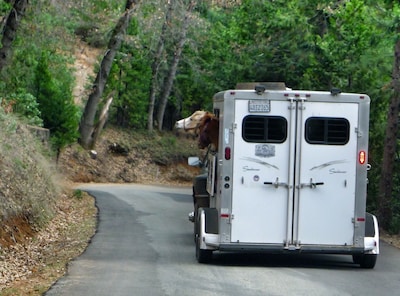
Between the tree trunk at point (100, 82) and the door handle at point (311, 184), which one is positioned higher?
the tree trunk at point (100, 82)

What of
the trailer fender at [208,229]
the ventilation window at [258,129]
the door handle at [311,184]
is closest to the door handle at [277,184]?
the door handle at [311,184]

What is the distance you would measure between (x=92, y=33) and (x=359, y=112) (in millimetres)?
27558

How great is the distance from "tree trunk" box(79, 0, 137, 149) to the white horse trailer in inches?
785

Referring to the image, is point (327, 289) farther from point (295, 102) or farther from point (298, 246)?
point (295, 102)

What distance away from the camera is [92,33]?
39.7 meters

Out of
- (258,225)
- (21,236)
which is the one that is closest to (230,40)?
(21,236)

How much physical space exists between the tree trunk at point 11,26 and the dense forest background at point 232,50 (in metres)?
0.03

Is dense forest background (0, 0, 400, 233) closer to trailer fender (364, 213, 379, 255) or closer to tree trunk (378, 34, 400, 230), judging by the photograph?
tree trunk (378, 34, 400, 230)

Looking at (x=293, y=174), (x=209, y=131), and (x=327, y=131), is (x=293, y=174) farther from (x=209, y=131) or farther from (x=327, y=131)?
(x=209, y=131)

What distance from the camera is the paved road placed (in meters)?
11.4

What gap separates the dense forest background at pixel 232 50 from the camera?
21.2 metres

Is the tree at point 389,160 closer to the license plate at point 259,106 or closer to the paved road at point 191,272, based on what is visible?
the paved road at point 191,272

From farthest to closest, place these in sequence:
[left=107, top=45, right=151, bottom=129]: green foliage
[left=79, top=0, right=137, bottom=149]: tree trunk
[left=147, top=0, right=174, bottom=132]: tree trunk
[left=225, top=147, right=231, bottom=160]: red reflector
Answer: [left=107, top=45, right=151, bottom=129]: green foliage, [left=147, top=0, right=174, bottom=132]: tree trunk, [left=79, top=0, right=137, bottom=149]: tree trunk, [left=225, top=147, right=231, bottom=160]: red reflector

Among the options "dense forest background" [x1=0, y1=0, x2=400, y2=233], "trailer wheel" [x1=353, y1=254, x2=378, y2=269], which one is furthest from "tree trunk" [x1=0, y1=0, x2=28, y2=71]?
"trailer wheel" [x1=353, y1=254, x2=378, y2=269]
